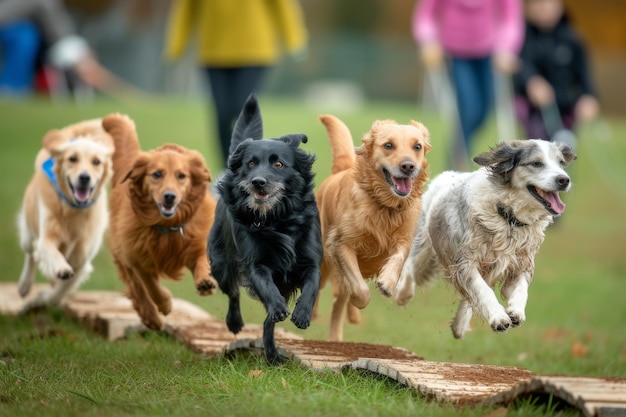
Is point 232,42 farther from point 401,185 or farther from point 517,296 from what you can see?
point 517,296

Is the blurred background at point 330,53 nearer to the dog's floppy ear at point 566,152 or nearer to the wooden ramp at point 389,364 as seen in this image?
the wooden ramp at point 389,364

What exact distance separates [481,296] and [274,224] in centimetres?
116

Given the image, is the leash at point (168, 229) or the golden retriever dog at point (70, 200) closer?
the leash at point (168, 229)

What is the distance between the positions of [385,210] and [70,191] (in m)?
2.30

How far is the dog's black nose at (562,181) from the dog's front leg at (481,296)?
0.68m

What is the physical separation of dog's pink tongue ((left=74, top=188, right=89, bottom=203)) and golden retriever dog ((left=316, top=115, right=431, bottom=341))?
172cm

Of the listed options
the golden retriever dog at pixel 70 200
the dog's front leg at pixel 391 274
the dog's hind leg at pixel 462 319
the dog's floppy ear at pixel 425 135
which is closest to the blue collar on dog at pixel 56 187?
the golden retriever dog at pixel 70 200

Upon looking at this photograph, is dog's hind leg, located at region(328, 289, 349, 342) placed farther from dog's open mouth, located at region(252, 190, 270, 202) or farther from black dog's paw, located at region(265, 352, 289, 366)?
dog's open mouth, located at region(252, 190, 270, 202)

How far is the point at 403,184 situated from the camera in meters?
5.94

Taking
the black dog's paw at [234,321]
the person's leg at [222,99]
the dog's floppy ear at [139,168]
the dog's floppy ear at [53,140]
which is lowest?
the black dog's paw at [234,321]

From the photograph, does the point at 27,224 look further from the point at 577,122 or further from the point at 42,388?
the point at 577,122

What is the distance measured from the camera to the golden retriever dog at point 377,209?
19.4 ft

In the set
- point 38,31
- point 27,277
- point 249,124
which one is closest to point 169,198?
point 249,124

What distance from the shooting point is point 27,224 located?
8.17 meters
